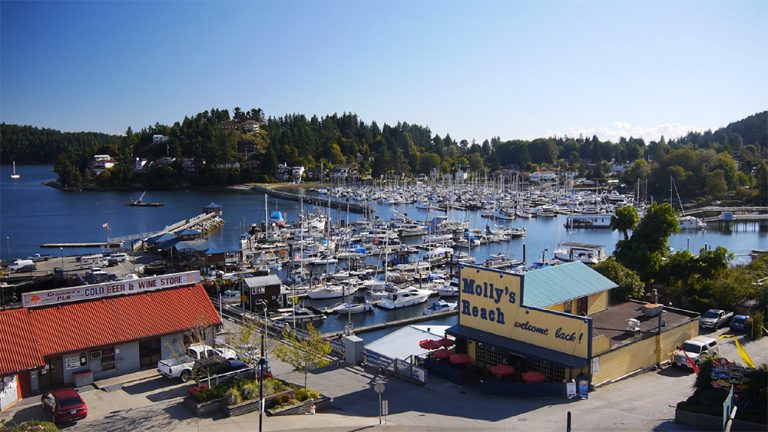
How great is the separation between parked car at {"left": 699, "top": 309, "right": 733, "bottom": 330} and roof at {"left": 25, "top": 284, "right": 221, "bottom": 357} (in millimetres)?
20105

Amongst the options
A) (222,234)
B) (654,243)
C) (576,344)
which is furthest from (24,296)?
(222,234)

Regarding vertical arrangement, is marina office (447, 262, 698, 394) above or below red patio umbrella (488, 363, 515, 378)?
above

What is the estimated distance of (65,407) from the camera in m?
15.4

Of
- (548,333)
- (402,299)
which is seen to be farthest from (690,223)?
(548,333)

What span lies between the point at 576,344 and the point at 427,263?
3144cm

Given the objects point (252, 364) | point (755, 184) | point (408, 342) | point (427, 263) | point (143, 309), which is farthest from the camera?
point (755, 184)

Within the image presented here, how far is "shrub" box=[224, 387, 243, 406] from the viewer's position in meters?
16.3

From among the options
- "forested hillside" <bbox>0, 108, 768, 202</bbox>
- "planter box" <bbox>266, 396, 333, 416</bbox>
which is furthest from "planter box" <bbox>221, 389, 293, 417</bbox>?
"forested hillside" <bbox>0, 108, 768, 202</bbox>

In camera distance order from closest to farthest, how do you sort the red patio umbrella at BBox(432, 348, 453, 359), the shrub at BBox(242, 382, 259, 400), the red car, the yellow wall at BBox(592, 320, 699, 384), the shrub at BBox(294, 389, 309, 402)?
the red car → the shrub at BBox(242, 382, 259, 400) → the shrub at BBox(294, 389, 309, 402) → the yellow wall at BBox(592, 320, 699, 384) → the red patio umbrella at BBox(432, 348, 453, 359)

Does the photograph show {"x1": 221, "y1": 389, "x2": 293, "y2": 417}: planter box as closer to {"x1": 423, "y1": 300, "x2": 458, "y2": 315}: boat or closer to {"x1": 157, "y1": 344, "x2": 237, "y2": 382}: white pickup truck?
{"x1": 157, "y1": 344, "x2": 237, "y2": 382}: white pickup truck

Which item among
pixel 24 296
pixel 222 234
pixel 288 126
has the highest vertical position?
pixel 288 126

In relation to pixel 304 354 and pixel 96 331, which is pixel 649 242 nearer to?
pixel 304 354

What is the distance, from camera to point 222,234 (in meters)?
73.4

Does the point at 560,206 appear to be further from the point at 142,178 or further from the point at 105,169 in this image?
the point at 105,169
